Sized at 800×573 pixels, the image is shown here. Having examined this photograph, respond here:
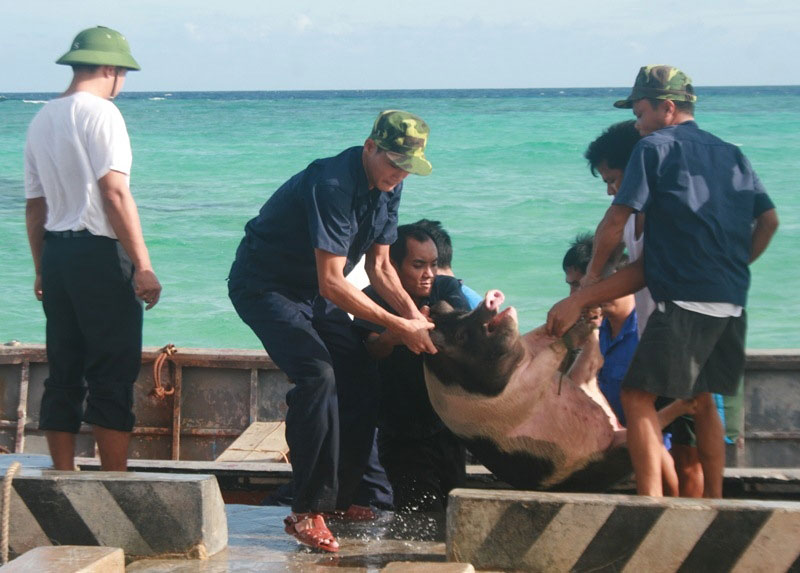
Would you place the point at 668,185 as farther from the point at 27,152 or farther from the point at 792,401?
the point at 792,401

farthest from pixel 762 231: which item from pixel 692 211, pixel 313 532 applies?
pixel 313 532

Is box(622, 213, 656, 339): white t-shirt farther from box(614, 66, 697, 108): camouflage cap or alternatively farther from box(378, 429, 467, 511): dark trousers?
box(378, 429, 467, 511): dark trousers

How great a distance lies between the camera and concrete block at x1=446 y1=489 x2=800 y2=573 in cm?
369

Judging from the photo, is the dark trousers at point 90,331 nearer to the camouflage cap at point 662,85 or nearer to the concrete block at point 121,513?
the concrete block at point 121,513

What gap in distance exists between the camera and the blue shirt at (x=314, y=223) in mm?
4340

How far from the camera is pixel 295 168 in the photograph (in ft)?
109

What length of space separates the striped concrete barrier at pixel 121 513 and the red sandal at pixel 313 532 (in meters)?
0.33

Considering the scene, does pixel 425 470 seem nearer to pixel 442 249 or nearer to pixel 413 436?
pixel 413 436

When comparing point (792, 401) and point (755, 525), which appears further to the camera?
point (792, 401)

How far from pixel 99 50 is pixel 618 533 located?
2852 millimetres

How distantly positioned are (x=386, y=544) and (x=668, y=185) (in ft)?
5.69

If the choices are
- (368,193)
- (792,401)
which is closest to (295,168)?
(792,401)

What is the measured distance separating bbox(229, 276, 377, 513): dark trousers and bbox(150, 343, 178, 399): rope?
2.88m

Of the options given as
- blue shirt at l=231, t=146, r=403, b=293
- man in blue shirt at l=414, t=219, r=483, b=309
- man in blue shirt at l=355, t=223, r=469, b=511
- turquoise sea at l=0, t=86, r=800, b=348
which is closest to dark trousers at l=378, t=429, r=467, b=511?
man in blue shirt at l=355, t=223, r=469, b=511
